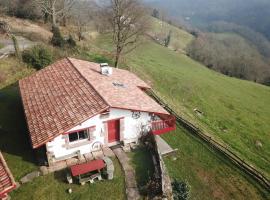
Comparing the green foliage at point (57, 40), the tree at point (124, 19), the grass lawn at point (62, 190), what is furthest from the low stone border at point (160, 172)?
the green foliage at point (57, 40)

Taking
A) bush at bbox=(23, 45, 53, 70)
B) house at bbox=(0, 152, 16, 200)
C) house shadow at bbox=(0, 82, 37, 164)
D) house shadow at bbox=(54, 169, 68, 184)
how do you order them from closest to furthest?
house at bbox=(0, 152, 16, 200)
house shadow at bbox=(54, 169, 68, 184)
house shadow at bbox=(0, 82, 37, 164)
bush at bbox=(23, 45, 53, 70)

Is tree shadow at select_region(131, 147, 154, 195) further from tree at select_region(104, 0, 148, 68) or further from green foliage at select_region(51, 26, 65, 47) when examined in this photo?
green foliage at select_region(51, 26, 65, 47)

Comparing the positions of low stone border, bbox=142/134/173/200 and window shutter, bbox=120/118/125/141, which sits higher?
window shutter, bbox=120/118/125/141

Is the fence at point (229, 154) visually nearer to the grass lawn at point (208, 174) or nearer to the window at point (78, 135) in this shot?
the grass lawn at point (208, 174)

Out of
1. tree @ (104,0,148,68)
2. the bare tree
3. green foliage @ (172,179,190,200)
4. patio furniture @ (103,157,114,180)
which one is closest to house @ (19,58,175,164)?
patio furniture @ (103,157,114,180)

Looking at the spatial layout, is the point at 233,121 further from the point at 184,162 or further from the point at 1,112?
the point at 1,112

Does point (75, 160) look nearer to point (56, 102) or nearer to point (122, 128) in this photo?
point (122, 128)

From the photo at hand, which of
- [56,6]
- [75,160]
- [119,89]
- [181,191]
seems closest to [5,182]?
[75,160]
